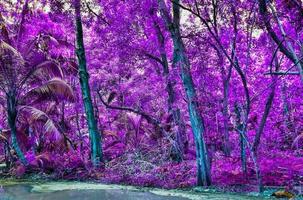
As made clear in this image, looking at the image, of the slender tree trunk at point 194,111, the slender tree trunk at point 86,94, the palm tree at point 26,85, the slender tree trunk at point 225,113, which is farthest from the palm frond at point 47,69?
the slender tree trunk at point 225,113

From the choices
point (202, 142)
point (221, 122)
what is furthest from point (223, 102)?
point (202, 142)

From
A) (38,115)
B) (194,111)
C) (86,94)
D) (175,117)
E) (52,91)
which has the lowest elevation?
(194,111)

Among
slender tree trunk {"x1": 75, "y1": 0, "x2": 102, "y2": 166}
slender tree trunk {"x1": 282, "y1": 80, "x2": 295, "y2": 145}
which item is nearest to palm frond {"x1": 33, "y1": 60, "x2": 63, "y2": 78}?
slender tree trunk {"x1": 75, "y1": 0, "x2": 102, "y2": 166}

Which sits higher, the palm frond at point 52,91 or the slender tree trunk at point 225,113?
the palm frond at point 52,91

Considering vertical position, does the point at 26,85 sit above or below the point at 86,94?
above

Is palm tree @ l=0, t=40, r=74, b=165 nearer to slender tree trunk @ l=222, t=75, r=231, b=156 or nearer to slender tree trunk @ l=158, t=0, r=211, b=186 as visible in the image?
slender tree trunk @ l=222, t=75, r=231, b=156

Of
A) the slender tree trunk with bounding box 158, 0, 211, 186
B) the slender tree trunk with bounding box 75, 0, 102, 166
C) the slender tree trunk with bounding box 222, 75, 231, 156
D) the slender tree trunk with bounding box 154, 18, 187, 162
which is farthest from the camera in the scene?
the slender tree trunk with bounding box 75, 0, 102, 166

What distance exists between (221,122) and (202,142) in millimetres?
2181

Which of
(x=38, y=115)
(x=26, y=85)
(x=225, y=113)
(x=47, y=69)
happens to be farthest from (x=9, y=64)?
(x=225, y=113)

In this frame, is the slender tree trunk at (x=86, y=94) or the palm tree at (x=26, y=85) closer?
the palm tree at (x=26, y=85)

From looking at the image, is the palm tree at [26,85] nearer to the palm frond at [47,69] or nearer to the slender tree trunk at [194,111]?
the palm frond at [47,69]

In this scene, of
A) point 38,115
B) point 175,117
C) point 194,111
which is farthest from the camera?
point 38,115

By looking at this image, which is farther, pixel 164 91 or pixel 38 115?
pixel 164 91

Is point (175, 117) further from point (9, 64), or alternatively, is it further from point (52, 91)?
point (9, 64)
